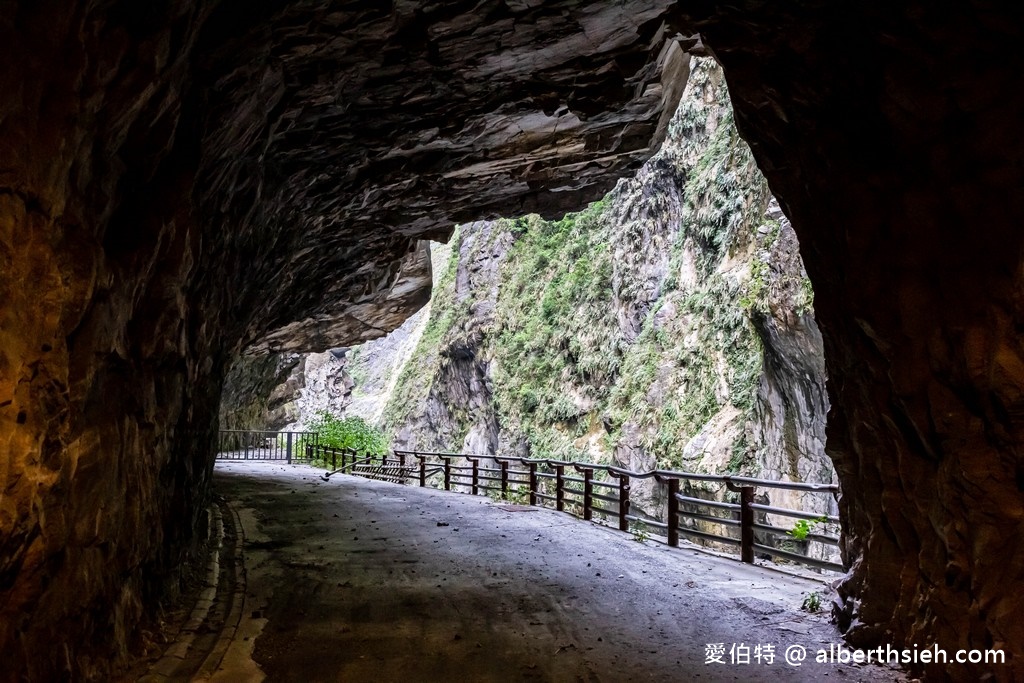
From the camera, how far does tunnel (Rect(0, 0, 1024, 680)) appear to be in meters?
3.74

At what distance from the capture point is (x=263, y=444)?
115ft

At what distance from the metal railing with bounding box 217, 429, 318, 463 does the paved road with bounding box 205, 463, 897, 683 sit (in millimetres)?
21663

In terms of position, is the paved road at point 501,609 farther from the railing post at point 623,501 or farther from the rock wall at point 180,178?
the rock wall at point 180,178

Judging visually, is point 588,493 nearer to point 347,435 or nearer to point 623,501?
point 623,501

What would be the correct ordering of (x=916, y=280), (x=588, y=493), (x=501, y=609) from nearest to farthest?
(x=916, y=280) < (x=501, y=609) < (x=588, y=493)

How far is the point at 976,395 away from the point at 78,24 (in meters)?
6.35

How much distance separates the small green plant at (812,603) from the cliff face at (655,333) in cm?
1094

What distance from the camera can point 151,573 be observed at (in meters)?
6.29

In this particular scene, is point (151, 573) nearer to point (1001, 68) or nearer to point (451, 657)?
point (451, 657)

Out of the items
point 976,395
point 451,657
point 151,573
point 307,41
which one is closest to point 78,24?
point 307,41

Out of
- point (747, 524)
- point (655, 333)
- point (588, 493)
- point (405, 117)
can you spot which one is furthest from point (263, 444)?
point (747, 524)

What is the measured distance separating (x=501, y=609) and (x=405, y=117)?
6.91 metres

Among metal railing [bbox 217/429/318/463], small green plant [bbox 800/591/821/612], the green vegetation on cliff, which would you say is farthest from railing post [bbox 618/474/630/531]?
metal railing [bbox 217/429/318/463]

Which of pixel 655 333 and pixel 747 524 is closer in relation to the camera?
pixel 747 524
